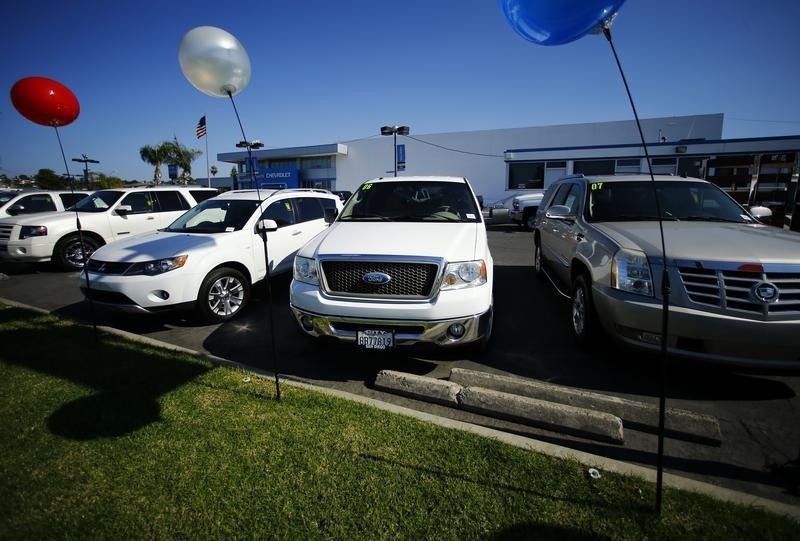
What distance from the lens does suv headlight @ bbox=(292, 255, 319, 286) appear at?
3.71 meters

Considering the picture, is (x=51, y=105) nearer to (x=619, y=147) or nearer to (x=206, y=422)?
(x=206, y=422)

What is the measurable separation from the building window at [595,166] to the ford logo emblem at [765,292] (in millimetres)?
22224

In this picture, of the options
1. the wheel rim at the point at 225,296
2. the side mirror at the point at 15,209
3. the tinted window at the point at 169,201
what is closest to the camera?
the wheel rim at the point at 225,296

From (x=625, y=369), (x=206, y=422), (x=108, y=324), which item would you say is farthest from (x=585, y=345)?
(x=108, y=324)

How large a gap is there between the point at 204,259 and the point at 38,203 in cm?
992

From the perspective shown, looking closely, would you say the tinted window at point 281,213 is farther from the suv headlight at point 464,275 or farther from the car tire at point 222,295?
the suv headlight at point 464,275

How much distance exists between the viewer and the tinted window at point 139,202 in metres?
9.50

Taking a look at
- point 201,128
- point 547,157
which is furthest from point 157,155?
point 547,157

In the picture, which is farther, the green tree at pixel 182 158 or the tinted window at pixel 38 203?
the green tree at pixel 182 158

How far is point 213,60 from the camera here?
11.6 ft

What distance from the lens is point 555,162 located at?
75.9 ft

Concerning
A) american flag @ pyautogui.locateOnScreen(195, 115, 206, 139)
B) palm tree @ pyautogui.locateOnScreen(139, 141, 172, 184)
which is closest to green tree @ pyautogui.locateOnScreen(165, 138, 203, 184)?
palm tree @ pyautogui.locateOnScreen(139, 141, 172, 184)

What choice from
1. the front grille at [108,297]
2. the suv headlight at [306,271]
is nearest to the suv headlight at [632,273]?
the suv headlight at [306,271]

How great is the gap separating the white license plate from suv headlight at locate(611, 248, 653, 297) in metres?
2.03
